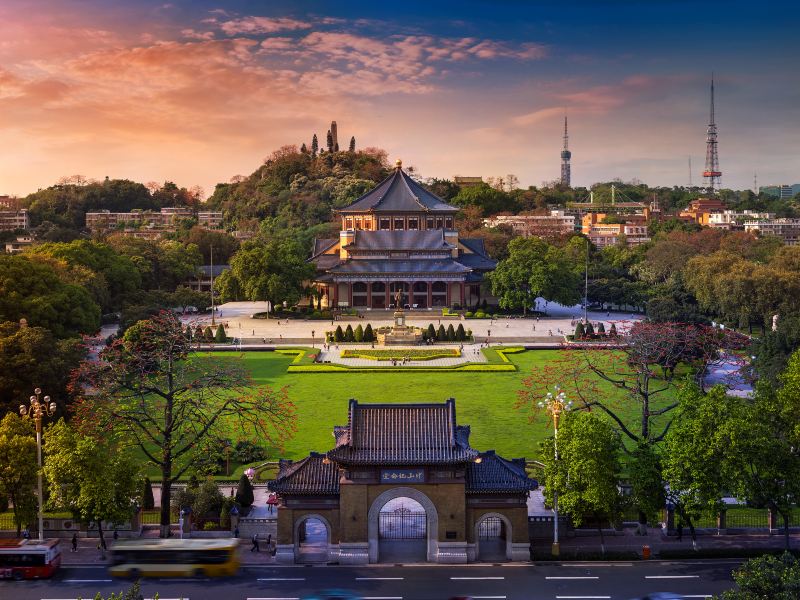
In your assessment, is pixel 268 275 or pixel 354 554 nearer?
pixel 354 554

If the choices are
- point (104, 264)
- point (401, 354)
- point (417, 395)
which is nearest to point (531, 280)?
point (401, 354)

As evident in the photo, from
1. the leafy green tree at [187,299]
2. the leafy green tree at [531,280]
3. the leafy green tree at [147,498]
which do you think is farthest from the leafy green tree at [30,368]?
the leafy green tree at [531,280]

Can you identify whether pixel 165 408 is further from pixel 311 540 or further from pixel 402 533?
pixel 402 533

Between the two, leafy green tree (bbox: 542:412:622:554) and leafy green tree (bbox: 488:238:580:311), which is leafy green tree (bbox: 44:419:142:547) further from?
leafy green tree (bbox: 488:238:580:311)

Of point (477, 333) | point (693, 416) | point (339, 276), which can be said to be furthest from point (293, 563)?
point (339, 276)

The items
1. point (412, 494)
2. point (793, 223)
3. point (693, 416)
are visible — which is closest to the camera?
point (412, 494)

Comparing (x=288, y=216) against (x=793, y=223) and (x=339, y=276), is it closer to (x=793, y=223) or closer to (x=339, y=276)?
(x=339, y=276)

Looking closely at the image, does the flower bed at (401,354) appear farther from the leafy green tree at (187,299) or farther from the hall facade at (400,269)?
the hall facade at (400,269)
